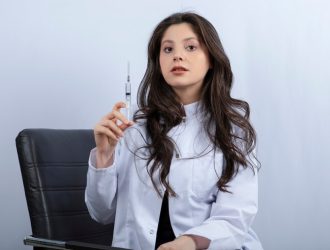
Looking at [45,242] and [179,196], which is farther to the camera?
[179,196]

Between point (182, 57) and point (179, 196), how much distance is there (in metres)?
0.37

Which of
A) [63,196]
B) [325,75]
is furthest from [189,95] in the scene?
[325,75]

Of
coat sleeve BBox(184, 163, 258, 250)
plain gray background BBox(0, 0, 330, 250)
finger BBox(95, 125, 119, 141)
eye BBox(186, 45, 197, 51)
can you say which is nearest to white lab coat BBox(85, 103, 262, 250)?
coat sleeve BBox(184, 163, 258, 250)

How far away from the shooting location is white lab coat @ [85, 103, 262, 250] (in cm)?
118

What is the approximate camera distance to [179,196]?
121cm

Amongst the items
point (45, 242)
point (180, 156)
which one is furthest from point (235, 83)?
point (45, 242)

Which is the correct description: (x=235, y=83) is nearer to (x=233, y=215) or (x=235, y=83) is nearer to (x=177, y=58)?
(x=177, y=58)

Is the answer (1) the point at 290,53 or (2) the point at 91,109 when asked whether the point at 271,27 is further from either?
(2) the point at 91,109

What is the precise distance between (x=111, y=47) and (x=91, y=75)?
129 millimetres

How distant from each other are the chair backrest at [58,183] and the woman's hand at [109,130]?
0.14 meters

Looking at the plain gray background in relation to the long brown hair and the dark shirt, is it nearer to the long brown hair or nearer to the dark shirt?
the long brown hair

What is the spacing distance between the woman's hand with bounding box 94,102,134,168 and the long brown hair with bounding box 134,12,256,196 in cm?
13

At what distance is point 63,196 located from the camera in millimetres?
1254

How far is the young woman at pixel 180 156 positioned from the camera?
3.89 feet
